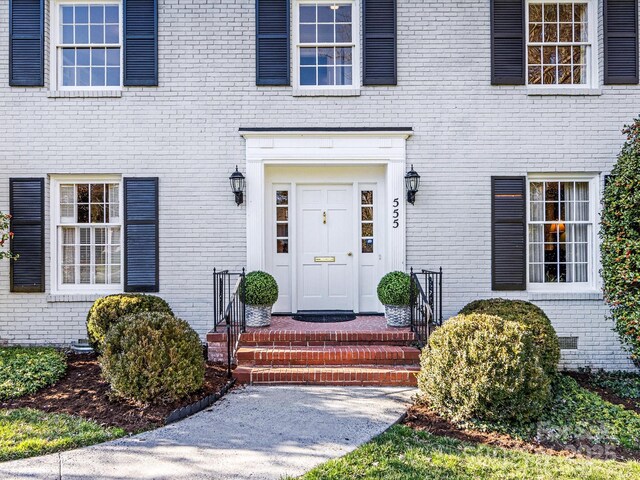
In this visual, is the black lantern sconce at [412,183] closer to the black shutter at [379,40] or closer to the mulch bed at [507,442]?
the black shutter at [379,40]

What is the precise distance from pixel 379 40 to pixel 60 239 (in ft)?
19.1

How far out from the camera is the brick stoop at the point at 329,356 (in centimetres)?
499

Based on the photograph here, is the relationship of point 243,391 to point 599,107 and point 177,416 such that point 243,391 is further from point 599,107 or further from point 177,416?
point 599,107

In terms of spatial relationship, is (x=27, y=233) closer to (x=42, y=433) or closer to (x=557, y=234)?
(x=42, y=433)

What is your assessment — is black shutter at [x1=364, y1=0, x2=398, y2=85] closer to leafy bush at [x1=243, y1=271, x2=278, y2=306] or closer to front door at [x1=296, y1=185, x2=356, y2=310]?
front door at [x1=296, y1=185, x2=356, y2=310]

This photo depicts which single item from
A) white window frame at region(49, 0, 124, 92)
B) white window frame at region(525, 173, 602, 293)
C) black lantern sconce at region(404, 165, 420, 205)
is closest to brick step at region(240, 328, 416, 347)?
black lantern sconce at region(404, 165, 420, 205)

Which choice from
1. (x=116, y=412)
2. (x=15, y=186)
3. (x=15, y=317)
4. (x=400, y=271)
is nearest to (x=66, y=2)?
(x=15, y=186)

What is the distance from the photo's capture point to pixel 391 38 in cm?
635

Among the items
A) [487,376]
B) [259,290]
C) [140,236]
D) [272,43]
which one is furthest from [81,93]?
[487,376]

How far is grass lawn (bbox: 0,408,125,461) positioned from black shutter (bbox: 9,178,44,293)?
2683 millimetres

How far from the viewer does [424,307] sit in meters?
5.78

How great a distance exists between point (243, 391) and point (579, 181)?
5841 mm

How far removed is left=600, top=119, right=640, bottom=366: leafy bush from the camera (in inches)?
221

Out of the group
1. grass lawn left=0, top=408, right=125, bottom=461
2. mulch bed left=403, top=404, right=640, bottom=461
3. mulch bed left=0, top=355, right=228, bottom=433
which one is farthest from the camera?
mulch bed left=0, top=355, right=228, bottom=433
